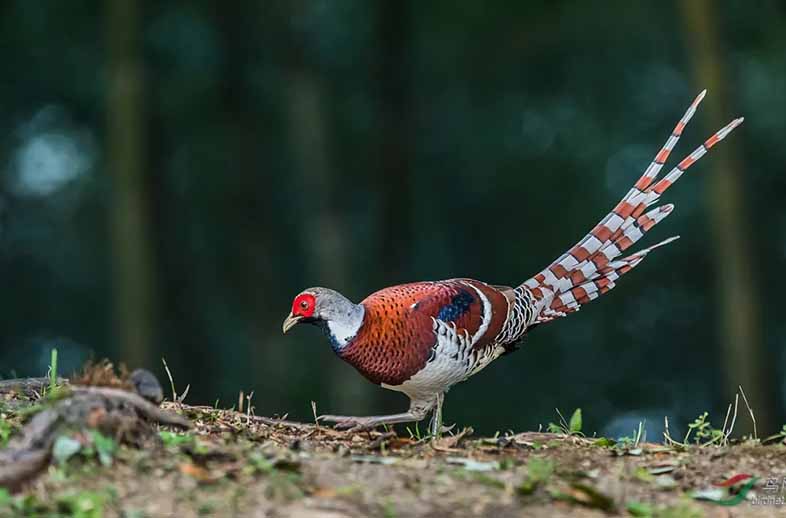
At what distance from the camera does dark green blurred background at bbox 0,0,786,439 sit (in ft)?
39.8

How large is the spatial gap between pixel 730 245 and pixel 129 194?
5.46m

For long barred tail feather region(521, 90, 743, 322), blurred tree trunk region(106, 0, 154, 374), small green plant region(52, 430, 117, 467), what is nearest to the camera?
small green plant region(52, 430, 117, 467)

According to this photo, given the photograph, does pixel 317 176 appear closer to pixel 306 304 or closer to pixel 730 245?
pixel 730 245

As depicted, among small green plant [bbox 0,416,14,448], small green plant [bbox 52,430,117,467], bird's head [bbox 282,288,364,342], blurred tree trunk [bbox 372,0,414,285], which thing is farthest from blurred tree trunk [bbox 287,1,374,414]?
small green plant [bbox 52,430,117,467]

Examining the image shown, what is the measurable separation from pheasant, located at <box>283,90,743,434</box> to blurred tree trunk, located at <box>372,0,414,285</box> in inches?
181

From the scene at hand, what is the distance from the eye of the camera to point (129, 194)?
34.5 ft

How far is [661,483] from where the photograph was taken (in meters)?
4.10

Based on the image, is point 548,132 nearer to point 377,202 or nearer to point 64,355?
point 377,202

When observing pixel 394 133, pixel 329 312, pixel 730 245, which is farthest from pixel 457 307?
pixel 394 133

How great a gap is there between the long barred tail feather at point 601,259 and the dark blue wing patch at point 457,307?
54 cm

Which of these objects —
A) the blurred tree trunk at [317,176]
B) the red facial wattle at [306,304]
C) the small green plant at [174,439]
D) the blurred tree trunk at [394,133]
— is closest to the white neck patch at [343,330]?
the red facial wattle at [306,304]

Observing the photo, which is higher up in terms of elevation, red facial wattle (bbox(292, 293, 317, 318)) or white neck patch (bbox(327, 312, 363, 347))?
red facial wattle (bbox(292, 293, 317, 318))

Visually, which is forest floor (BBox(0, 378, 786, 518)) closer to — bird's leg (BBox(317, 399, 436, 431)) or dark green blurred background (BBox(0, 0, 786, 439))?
bird's leg (BBox(317, 399, 436, 431))

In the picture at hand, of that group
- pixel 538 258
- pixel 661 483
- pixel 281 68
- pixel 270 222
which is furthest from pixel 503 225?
pixel 661 483
